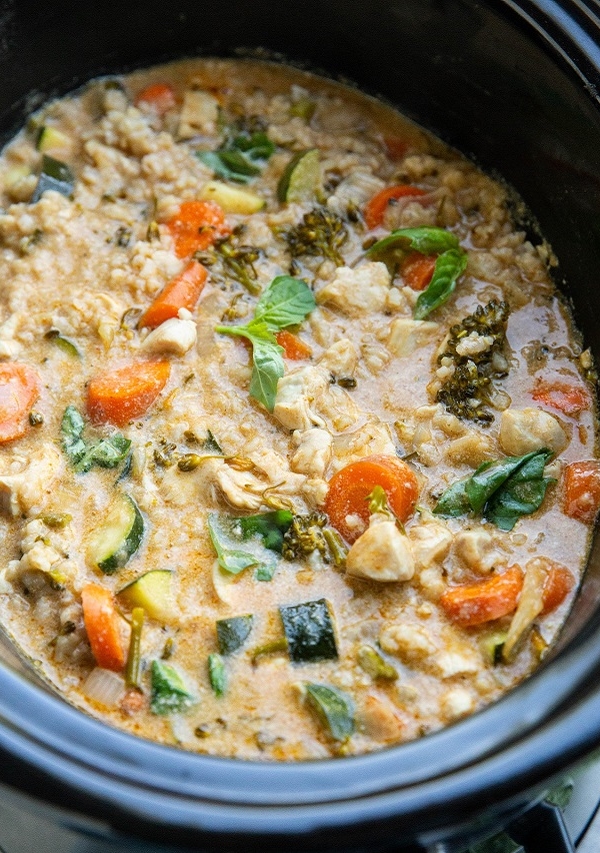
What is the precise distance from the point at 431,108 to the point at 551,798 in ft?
9.18

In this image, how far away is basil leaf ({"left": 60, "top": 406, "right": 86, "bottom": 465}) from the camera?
3426 mm

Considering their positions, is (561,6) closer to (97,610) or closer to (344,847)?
(97,610)

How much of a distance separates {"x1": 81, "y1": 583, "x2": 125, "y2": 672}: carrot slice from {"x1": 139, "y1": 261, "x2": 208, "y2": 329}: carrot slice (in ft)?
3.85

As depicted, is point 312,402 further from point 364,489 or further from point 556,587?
point 556,587

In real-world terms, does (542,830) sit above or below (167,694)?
above

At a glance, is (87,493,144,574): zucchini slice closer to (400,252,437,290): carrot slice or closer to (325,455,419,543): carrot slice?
(325,455,419,543): carrot slice

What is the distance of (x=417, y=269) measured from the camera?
154 inches

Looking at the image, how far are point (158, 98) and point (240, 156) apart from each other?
1.72 feet

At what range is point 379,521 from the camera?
3.12 meters

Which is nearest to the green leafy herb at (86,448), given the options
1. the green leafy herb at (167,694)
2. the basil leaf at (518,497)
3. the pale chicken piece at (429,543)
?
the green leafy herb at (167,694)

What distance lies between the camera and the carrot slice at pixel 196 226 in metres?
3.96

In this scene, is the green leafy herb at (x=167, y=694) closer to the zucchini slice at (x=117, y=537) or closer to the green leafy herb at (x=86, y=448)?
the zucchini slice at (x=117, y=537)

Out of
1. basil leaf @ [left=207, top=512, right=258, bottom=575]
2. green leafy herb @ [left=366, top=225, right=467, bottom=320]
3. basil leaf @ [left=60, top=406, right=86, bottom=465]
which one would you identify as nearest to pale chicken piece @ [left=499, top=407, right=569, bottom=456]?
green leafy herb @ [left=366, top=225, right=467, bottom=320]

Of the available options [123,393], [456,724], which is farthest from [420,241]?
[456,724]
